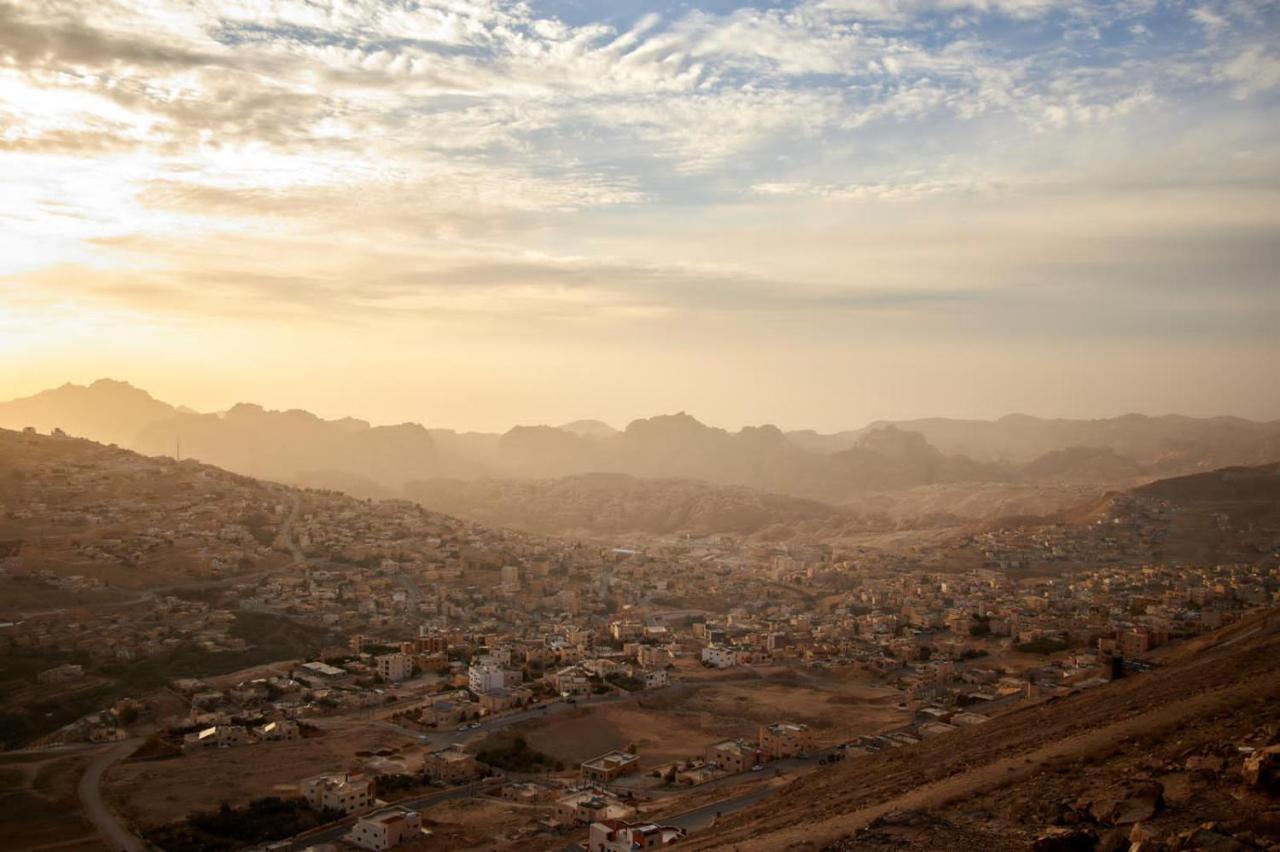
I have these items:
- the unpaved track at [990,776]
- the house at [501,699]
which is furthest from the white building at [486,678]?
the unpaved track at [990,776]

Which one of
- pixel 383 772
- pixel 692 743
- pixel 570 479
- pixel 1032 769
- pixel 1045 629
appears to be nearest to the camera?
pixel 1032 769

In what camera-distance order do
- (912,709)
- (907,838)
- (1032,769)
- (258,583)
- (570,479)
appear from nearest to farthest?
(907,838) < (1032,769) < (912,709) < (258,583) < (570,479)

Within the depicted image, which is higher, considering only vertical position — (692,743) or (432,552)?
(432,552)

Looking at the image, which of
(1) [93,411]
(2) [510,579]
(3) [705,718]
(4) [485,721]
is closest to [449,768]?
(4) [485,721]

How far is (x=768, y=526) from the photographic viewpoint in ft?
368

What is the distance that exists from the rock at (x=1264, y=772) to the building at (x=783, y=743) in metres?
20.8

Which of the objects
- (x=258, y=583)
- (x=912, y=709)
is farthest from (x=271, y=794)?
(x=258, y=583)

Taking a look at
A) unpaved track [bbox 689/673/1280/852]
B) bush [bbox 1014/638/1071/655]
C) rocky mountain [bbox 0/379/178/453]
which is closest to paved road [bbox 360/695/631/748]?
unpaved track [bbox 689/673/1280/852]

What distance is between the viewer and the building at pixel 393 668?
→ 42000 millimetres

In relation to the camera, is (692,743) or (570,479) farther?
(570,479)

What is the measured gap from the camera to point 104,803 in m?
25.4

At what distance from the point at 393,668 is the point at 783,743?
Result: 19.6 m

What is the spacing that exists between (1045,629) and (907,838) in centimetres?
3993

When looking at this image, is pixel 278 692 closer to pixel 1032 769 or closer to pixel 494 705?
pixel 494 705
